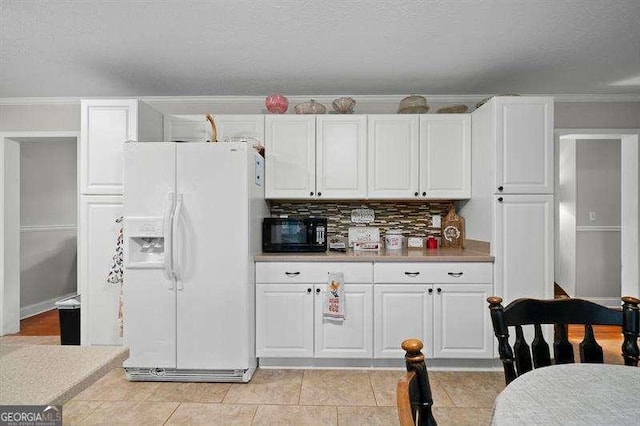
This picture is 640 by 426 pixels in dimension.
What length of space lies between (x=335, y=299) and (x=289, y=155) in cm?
129

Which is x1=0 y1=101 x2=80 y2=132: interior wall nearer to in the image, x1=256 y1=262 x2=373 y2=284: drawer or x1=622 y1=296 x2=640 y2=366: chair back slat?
x1=256 y1=262 x2=373 y2=284: drawer

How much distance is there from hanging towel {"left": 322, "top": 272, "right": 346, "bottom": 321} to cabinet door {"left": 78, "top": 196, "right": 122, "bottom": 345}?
165 centimetres

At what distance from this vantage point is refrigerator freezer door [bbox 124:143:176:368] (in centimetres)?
245

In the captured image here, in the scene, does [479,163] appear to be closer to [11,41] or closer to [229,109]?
[229,109]

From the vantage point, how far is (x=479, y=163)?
286 cm

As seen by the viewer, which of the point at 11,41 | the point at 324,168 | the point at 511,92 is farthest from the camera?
the point at 511,92

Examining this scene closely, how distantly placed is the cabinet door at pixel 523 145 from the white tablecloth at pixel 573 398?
1879mm

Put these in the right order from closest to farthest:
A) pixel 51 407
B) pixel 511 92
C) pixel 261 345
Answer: pixel 51 407 < pixel 261 345 < pixel 511 92

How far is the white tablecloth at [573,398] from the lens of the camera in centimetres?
78

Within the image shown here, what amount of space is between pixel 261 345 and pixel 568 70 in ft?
10.9

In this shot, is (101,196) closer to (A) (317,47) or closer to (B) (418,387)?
(A) (317,47)

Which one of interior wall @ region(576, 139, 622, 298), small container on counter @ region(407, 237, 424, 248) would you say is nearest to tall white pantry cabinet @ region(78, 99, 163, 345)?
small container on counter @ region(407, 237, 424, 248)

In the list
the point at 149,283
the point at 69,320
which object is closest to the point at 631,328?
the point at 149,283

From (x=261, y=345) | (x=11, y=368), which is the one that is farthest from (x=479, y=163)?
(x=11, y=368)
